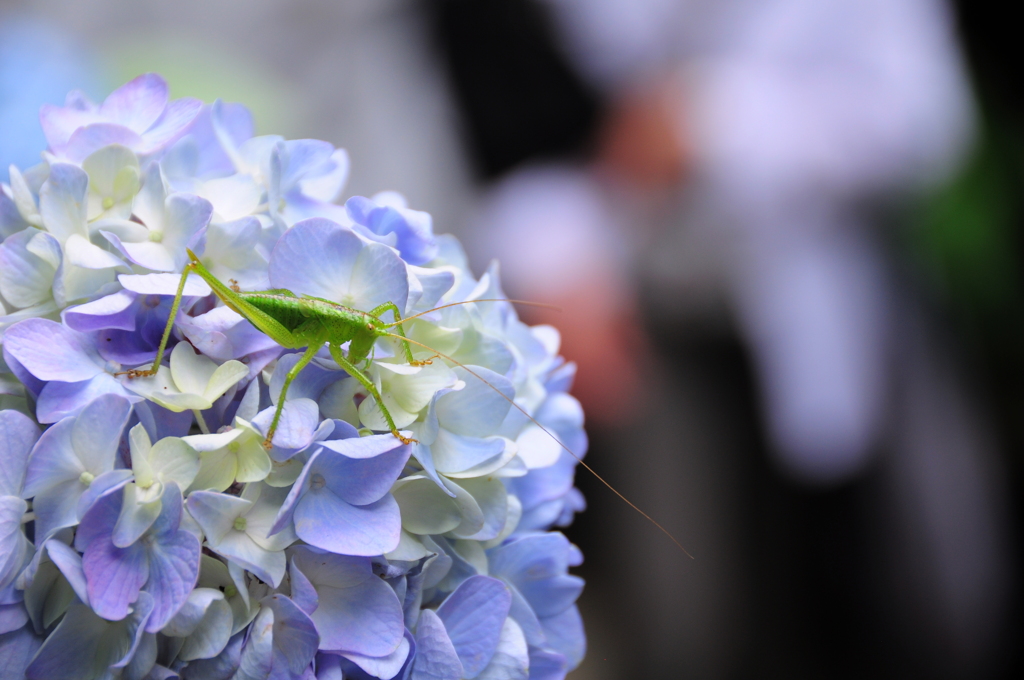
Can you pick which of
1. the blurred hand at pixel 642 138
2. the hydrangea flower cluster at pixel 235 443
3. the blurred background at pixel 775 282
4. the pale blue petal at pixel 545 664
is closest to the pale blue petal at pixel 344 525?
the hydrangea flower cluster at pixel 235 443

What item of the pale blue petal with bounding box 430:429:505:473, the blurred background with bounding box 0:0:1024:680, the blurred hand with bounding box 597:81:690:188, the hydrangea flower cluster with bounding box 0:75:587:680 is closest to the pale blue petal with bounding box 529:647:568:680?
the hydrangea flower cluster with bounding box 0:75:587:680

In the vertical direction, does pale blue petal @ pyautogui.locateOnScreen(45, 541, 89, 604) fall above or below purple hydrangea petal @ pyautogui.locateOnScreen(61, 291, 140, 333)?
below

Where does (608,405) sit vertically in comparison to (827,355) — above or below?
below

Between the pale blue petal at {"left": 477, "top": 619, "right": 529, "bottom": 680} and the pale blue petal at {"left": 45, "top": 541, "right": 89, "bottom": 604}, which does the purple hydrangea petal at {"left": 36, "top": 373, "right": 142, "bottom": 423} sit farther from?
the pale blue petal at {"left": 477, "top": 619, "right": 529, "bottom": 680}

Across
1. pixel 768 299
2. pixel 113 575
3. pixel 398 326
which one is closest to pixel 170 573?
pixel 113 575

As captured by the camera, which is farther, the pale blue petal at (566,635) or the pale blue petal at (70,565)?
the pale blue petal at (566,635)

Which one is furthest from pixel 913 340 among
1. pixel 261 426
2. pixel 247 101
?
pixel 261 426

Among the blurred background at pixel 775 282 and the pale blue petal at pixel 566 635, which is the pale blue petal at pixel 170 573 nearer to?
the pale blue petal at pixel 566 635

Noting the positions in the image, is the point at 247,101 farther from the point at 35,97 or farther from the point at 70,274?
the point at 70,274
